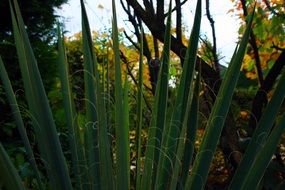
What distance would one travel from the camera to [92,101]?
1.52 metres

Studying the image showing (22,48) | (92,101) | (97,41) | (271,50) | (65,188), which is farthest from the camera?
(97,41)

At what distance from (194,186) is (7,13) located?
4.03 m

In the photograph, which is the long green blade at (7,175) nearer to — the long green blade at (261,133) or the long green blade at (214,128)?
the long green blade at (214,128)

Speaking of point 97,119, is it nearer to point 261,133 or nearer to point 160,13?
point 261,133

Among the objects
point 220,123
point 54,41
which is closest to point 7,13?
point 54,41

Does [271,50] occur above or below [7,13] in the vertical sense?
below

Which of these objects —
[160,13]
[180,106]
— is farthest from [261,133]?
[160,13]

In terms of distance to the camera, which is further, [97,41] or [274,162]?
[97,41]

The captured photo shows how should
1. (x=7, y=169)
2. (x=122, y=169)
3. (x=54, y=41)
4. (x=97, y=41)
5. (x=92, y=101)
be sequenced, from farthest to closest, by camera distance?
(x=97, y=41) < (x=54, y=41) < (x=92, y=101) < (x=122, y=169) < (x=7, y=169)

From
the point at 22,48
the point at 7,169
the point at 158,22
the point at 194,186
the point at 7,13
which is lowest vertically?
the point at 194,186

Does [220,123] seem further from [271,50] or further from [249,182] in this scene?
[271,50]

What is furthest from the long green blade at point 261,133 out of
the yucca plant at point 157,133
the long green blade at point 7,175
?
the long green blade at point 7,175

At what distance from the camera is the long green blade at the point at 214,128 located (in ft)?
4.17

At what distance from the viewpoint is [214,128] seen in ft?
4.18
